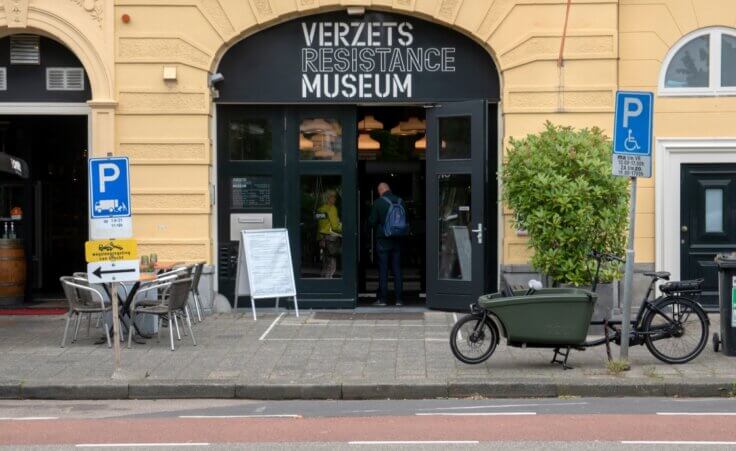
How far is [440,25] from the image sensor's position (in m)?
15.8

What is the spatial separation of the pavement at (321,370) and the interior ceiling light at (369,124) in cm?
530

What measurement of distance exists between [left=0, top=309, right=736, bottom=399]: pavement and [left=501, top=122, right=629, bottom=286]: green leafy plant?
51.1 inches

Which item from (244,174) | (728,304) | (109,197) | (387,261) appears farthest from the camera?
(387,261)

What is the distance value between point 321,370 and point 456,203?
5.27 metres

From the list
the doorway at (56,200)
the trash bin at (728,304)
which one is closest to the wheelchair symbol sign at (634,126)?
the trash bin at (728,304)

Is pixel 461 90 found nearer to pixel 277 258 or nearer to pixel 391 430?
pixel 277 258

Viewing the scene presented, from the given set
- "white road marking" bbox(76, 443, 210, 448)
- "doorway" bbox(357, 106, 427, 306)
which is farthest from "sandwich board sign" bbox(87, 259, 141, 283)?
"doorway" bbox(357, 106, 427, 306)

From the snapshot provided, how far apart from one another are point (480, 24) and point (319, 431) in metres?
8.64

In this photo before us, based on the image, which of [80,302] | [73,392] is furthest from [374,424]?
[80,302]

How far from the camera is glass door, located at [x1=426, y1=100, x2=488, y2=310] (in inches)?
605

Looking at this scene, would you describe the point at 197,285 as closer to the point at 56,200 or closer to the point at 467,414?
the point at 56,200

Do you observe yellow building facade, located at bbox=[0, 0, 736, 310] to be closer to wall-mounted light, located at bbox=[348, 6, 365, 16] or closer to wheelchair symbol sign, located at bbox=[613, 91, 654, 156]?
wall-mounted light, located at bbox=[348, 6, 365, 16]

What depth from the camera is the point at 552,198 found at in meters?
13.0

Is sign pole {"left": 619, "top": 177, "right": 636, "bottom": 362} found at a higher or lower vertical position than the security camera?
lower
